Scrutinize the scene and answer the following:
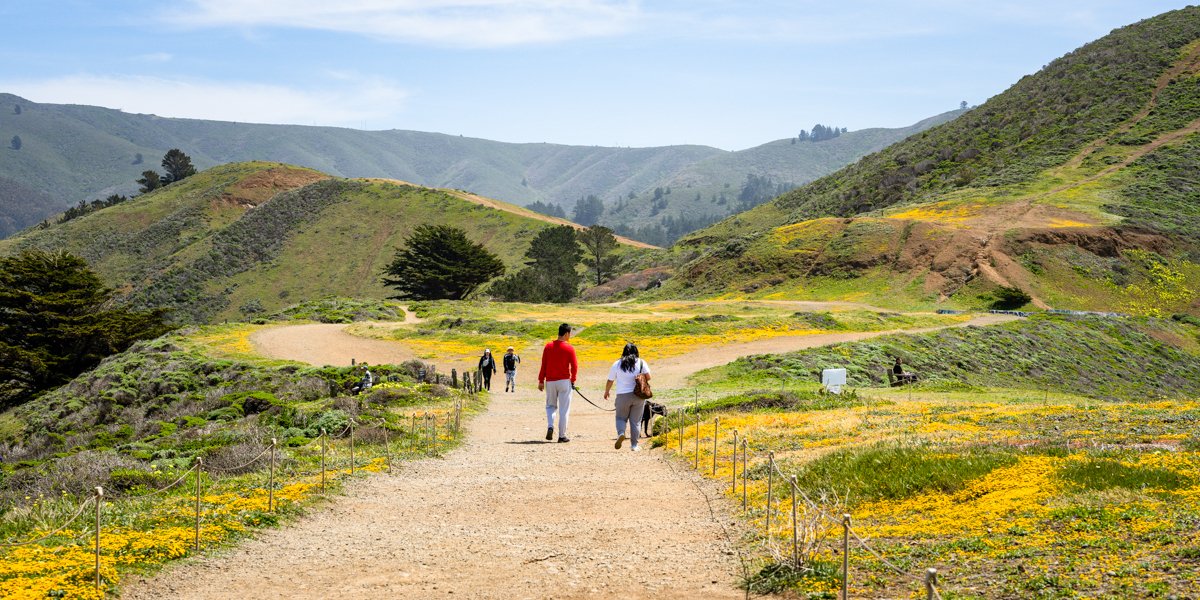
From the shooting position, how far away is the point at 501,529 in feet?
34.2

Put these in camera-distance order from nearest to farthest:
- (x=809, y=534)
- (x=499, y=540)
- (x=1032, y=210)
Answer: (x=809, y=534), (x=499, y=540), (x=1032, y=210)

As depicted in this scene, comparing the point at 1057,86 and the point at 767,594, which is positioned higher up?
the point at 1057,86

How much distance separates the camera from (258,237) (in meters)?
125

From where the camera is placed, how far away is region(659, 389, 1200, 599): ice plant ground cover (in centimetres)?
730

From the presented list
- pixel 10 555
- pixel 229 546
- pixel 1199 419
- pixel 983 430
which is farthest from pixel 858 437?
pixel 10 555

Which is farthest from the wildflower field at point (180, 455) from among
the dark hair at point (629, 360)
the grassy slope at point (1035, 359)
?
the grassy slope at point (1035, 359)

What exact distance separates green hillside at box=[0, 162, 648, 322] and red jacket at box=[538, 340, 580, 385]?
88806mm

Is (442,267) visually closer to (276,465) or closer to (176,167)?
(276,465)

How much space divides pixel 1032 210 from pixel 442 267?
1939 inches

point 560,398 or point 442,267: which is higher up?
point 442,267

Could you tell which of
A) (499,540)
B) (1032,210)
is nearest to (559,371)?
(499,540)

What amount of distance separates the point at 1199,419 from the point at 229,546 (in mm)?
15821

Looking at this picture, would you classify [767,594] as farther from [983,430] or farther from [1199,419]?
[1199,419]

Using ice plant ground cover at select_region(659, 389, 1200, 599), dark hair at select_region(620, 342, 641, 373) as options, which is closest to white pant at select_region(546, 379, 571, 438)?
dark hair at select_region(620, 342, 641, 373)
